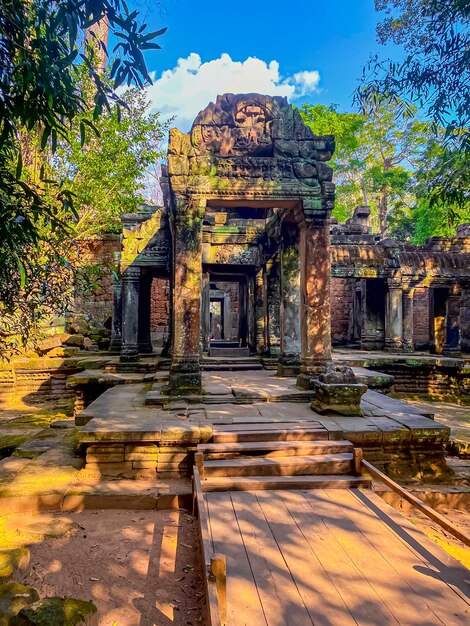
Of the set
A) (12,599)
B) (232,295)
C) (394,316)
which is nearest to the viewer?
(12,599)

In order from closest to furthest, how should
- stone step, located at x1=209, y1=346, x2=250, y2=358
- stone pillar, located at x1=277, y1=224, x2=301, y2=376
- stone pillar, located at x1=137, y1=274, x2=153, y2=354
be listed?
1. stone pillar, located at x1=277, y1=224, x2=301, y2=376
2. stone step, located at x1=209, y1=346, x2=250, y2=358
3. stone pillar, located at x1=137, y1=274, x2=153, y2=354

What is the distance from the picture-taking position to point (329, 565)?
269cm

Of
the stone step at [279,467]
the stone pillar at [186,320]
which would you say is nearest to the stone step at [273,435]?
the stone step at [279,467]

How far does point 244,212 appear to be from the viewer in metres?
12.4

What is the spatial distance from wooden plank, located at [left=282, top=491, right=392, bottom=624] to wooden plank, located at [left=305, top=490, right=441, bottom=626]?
0.09ft

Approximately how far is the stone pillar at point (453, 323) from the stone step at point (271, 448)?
11488mm

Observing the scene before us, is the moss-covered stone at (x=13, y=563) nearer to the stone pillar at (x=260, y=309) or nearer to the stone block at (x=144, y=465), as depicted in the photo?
the stone block at (x=144, y=465)

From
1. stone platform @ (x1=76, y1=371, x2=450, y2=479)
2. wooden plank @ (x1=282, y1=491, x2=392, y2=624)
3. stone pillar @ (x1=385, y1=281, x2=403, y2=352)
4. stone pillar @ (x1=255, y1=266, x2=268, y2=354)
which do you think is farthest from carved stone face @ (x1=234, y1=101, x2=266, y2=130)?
stone pillar @ (x1=385, y1=281, x2=403, y2=352)

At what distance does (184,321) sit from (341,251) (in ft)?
30.2

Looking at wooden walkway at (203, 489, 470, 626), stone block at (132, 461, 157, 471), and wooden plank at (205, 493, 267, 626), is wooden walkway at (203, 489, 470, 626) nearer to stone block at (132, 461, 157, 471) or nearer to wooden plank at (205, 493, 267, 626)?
wooden plank at (205, 493, 267, 626)

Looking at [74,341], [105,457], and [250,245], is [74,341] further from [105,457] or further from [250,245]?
[105,457]

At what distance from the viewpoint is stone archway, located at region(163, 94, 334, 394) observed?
20.5 ft

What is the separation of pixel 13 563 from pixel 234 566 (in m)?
1.37

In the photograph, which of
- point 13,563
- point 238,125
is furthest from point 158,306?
point 13,563
